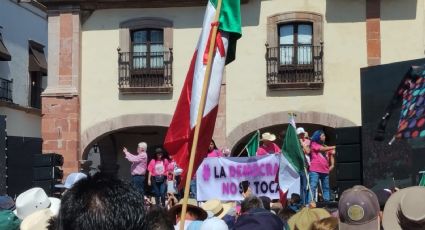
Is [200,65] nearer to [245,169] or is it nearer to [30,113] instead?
[245,169]

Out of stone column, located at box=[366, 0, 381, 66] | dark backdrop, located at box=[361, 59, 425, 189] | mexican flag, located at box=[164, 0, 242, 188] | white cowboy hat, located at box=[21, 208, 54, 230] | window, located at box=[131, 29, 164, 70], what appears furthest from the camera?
window, located at box=[131, 29, 164, 70]

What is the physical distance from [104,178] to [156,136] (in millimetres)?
19332

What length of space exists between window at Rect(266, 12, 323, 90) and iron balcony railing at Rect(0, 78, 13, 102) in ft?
37.5

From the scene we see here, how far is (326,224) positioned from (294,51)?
14590 mm

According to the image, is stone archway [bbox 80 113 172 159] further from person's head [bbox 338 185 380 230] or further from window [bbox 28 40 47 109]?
person's head [bbox 338 185 380 230]

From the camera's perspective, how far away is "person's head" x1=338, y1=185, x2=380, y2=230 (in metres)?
4.61

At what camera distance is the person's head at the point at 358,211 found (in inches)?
181

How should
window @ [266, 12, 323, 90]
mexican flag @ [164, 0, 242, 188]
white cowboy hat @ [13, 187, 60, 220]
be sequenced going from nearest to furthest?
white cowboy hat @ [13, 187, 60, 220], mexican flag @ [164, 0, 242, 188], window @ [266, 12, 323, 90]

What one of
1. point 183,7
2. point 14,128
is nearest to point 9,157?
point 183,7

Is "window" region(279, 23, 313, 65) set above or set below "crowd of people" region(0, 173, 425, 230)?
above

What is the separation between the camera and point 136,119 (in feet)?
65.5

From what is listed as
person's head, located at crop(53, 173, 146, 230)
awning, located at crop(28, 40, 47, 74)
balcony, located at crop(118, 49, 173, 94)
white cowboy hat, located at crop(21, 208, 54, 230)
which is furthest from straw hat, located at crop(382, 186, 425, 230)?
awning, located at crop(28, 40, 47, 74)

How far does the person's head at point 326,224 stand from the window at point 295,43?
47.1ft

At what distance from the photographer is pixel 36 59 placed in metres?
29.8
